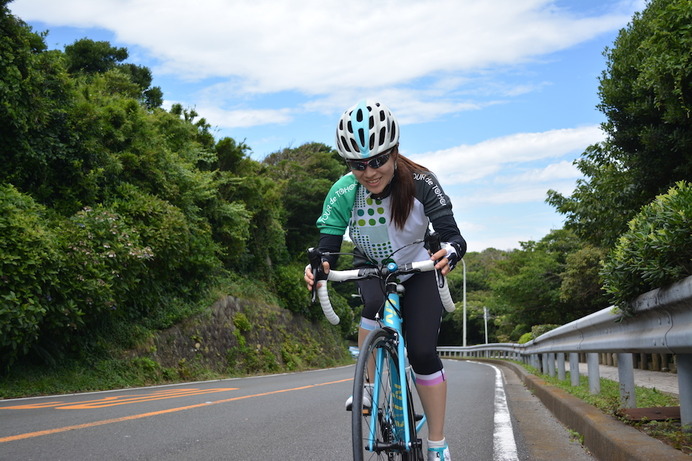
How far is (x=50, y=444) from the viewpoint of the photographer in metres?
5.29

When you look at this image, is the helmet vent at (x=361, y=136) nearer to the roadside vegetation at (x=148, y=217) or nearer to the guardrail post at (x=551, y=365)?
the roadside vegetation at (x=148, y=217)

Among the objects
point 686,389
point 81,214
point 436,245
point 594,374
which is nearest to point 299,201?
point 81,214

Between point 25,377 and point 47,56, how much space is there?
691 centimetres

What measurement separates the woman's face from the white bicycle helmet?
0.11m

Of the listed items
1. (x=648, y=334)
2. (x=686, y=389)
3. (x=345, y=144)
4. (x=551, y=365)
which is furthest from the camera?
(x=551, y=365)

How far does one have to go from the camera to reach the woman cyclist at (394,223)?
358 centimetres

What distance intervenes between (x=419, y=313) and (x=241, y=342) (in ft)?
62.4

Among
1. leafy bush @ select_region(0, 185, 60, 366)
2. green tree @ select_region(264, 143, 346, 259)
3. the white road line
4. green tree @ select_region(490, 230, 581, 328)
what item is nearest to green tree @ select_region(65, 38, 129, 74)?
green tree @ select_region(264, 143, 346, 259)

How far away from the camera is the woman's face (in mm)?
3693

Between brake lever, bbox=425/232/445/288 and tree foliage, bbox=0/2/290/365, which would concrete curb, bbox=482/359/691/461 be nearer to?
brake lever, bbox=425/232/445/288

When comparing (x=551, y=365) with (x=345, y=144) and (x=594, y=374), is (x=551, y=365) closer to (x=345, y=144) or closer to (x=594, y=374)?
(x=594, y=374)

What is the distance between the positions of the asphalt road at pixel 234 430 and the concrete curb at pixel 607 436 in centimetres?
15

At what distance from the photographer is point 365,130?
11.6 ft

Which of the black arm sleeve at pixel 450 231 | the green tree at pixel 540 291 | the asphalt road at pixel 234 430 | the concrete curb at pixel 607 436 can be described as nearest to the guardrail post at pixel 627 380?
the concrete curb at pixel 607 436
